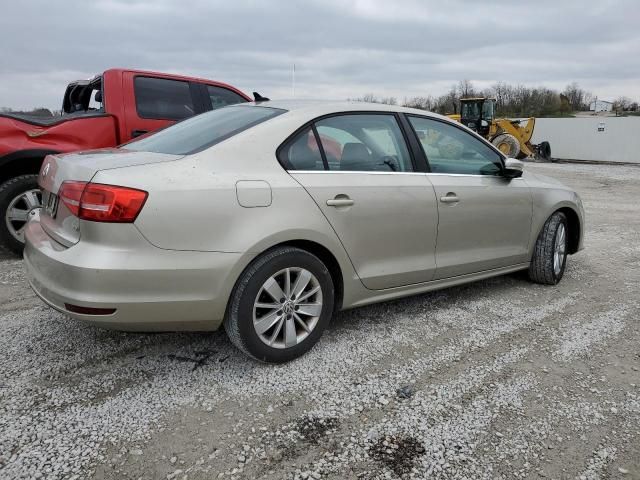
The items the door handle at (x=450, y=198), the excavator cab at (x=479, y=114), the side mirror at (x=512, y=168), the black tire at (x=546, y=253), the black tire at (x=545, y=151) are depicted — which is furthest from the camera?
the black tire at (x=545, y=151)

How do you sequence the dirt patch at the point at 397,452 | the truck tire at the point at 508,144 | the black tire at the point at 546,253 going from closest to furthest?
the dirt patch at the point at 397,452 < the black tire at the point at 546,253 < the truck tire at the point at 508,144

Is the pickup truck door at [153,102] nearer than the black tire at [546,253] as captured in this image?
No

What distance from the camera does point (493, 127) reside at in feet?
74.1

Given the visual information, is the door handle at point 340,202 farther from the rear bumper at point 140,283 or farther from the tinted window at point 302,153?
the rear bumper at point 140,283

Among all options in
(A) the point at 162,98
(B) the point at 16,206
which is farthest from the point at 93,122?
(B) the point at 16,206

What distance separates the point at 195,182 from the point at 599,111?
5438 cm

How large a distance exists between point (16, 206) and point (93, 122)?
1080mm

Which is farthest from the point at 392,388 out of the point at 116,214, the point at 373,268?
the point at 116,214

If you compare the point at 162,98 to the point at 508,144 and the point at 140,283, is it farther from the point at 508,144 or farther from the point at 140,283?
the point at 508,144

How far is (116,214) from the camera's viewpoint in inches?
96.9

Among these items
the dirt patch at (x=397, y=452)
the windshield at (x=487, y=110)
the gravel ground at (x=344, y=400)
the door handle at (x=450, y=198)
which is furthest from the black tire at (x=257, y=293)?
the windshield at (x=487, y=110)

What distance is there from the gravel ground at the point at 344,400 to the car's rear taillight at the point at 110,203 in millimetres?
939

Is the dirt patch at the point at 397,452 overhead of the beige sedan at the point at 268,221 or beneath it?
beneath

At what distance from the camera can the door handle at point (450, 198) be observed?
369cm
